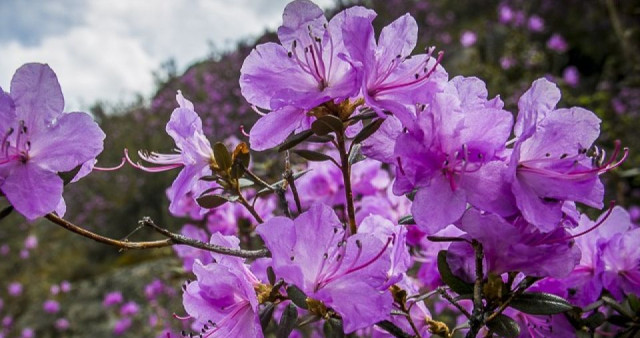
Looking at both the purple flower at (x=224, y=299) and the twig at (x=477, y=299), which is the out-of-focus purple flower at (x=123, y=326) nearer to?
the purple flower at (x=224, y=299)

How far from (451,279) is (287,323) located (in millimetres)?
247

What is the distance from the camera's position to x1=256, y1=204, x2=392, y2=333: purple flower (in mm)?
757

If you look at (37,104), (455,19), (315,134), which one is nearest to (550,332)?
(315,134)

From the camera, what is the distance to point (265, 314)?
83 centimetres

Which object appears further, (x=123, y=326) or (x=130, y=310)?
(x=130, y=310)

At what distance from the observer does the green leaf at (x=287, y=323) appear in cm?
83

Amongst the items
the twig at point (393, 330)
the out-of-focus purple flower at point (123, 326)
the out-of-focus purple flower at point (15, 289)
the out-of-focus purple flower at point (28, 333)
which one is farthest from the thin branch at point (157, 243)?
the out-of-focus purple flower at point (15, 289)

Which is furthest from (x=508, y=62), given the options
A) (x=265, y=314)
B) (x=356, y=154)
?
(x=265, y=314)

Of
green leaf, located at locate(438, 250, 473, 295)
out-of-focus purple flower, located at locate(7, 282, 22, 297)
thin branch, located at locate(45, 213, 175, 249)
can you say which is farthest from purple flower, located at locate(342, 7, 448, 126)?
out-of-focus purple flower, located at locate(7, 282, 22, 297)

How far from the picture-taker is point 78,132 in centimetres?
82

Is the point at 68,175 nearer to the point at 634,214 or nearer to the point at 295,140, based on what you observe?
the point at 295,140

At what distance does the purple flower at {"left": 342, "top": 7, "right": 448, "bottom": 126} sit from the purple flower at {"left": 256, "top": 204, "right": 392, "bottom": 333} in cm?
17

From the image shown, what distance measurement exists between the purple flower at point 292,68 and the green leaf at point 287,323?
0.24 meters

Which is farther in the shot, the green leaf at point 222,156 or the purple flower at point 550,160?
the green leaf at point 222,156
